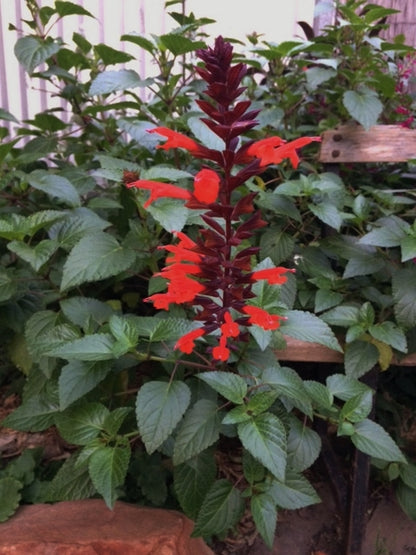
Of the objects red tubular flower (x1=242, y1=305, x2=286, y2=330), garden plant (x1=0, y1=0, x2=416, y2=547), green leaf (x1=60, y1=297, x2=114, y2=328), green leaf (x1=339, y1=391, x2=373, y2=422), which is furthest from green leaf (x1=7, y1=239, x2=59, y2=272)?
green leaf (x1=339, y1=391, x2=373, y2=422)

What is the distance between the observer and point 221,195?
74cm

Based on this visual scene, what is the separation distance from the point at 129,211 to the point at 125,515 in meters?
0.75

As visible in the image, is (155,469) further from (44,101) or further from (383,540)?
(44,101)

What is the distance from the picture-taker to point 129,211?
4.30 feet

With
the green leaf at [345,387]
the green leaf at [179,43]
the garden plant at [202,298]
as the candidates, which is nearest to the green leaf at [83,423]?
the garden plant at [202,298]

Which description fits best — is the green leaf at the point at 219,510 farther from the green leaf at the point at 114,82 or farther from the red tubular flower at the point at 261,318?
the green leaf at the point at 114,82

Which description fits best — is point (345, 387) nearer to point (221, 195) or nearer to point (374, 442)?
point (374, 442)

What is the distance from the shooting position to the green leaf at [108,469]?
881mm

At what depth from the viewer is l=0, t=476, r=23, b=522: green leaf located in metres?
1.11

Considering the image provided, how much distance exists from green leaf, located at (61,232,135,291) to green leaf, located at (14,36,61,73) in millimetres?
627

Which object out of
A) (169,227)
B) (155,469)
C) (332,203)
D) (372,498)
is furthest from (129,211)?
(372,498)

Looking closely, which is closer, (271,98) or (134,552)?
(134,552)

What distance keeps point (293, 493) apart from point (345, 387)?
239 millimetres

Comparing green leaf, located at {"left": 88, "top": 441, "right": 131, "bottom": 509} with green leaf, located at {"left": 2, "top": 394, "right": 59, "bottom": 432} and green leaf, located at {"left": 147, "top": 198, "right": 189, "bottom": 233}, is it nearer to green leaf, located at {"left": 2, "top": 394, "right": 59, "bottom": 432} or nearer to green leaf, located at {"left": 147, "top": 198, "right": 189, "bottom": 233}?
green leaf, located at {"left": 2, "top": 394, "right": 59, "bottom": 432}
